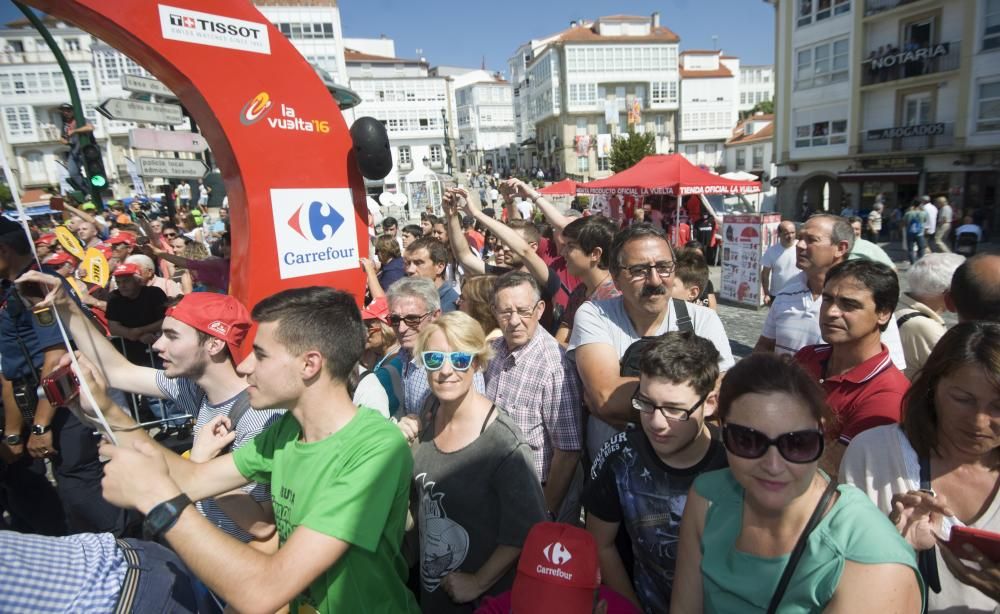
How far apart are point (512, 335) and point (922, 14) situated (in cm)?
3062

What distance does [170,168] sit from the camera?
520 cm

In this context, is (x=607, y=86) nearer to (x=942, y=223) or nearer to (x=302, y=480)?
(x=942, y=223)

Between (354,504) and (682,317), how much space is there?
71.8 inches

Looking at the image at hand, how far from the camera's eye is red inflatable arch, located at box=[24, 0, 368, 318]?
8.86ft

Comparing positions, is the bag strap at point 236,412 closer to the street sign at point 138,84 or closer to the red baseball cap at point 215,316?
the red baseball cap at point 215,316

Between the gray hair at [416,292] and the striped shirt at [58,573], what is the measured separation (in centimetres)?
183

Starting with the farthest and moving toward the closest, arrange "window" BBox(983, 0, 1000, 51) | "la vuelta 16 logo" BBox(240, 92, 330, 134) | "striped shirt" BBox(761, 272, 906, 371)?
"window" BBox(983, 0, 1000, 51), "striped shirt" BBox(761, 272, 906, 371), "la vuelta 16 logo" BBox(240, 92, 330, 134)

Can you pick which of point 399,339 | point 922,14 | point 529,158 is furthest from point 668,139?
point 399,339

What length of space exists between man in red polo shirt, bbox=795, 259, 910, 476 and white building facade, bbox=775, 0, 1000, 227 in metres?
24.4

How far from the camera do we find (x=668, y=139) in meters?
60.3

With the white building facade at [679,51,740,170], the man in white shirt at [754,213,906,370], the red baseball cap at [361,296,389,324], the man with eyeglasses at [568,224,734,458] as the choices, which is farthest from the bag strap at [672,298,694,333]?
the white building facade at [679,51,740,170]

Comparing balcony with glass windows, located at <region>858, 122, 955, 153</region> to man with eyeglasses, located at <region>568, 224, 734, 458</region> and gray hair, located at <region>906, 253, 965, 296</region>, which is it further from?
man with eyeglasses, located at <region>568, 224, 734, 458</region>

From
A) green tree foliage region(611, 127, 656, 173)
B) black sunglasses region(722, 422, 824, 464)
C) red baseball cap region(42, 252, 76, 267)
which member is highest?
green tree foliage region(611, 127, 656, 173)

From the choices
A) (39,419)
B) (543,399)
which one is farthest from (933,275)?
(39,419)
